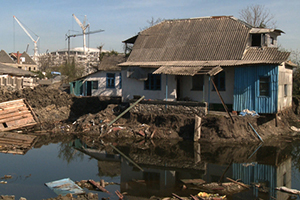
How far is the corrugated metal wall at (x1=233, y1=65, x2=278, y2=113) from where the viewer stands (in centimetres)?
1716

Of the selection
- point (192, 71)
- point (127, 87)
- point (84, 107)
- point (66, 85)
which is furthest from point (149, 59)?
→ point (66, 85)

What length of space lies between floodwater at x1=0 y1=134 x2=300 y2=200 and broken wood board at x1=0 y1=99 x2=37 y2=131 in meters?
3.90

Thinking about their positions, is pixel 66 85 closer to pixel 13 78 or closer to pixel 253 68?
pixel 13 78

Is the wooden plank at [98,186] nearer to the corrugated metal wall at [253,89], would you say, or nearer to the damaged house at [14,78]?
the corrugated metal wall at [253,89]

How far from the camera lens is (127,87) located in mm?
21781

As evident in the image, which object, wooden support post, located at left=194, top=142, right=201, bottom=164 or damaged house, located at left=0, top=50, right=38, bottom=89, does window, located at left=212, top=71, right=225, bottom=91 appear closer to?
wooden support post, located at left=194, top=142, right=201, bottom=164

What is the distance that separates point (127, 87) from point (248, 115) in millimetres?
8649

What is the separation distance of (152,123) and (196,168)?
21.6ft

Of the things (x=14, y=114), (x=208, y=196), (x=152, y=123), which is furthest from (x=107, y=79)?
(x=208, y=196)

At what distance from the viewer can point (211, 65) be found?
1839 centimetres

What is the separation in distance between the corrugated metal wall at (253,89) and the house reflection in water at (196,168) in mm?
2884

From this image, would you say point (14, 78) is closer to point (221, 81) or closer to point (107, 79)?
point (107, 79)

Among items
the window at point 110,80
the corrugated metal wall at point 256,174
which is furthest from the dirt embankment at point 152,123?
the window at point 110,80

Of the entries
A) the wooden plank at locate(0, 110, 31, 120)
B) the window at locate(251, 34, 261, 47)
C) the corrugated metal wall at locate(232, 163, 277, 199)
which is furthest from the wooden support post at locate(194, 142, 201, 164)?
the wooden plank at locate(0, 110, 31, 120)
